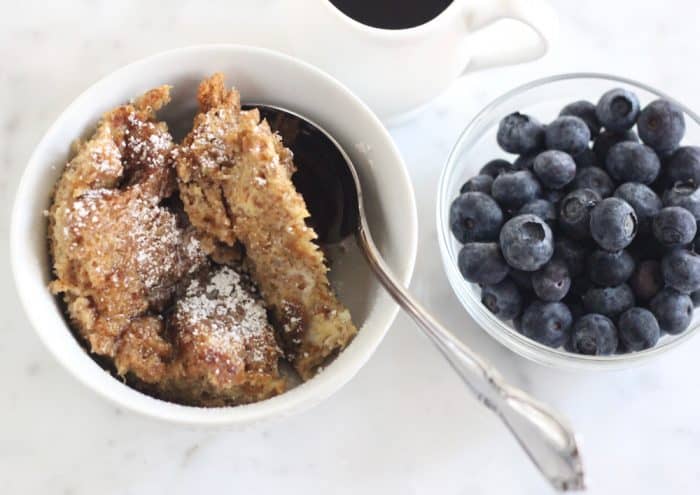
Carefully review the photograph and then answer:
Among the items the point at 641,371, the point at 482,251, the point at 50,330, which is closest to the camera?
the point at 50,330

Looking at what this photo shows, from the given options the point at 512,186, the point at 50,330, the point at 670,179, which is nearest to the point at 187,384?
the point at 50,330

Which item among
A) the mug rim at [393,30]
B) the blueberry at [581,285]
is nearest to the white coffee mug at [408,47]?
the mug rim at [393,30]

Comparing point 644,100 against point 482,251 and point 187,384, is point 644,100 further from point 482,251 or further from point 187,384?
point 187,384

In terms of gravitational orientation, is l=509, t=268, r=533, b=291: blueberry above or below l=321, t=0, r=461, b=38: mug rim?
below

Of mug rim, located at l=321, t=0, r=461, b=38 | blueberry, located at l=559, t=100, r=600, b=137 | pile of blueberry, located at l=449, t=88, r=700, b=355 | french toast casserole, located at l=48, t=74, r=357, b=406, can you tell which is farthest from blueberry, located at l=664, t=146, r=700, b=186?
french toast casserole, located at l=48, t=74, r=357, b=406

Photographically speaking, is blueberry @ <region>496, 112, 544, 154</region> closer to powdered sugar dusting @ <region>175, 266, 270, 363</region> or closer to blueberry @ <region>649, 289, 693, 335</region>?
Answer: blueberry @ <region>649, 289, 693, 335</region>

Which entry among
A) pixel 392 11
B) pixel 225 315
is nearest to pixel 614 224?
pixel 392 11

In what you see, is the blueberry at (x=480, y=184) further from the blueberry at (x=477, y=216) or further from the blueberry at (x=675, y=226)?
the blueberry at (x=675, y=226)

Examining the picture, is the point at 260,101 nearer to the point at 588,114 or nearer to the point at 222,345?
the point at 222,345
